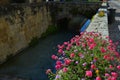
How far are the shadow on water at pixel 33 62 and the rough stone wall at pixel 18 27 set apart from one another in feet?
1.69

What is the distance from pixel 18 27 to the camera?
45.8ft

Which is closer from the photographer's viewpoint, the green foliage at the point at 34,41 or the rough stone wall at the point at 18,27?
the rough stone wall at the point at 18,27

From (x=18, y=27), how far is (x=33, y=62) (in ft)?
9.32

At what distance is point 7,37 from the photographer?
12.7m

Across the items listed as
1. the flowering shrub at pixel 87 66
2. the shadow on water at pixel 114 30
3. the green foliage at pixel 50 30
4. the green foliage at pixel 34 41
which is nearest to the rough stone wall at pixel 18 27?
the green foliage at pixel 34 41

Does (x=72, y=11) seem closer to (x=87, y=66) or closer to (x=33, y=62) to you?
(x=33, y=62)

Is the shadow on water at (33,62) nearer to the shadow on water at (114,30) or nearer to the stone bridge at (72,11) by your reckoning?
the stone bridge at (72,11)

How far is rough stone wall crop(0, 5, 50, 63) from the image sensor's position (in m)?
12.4

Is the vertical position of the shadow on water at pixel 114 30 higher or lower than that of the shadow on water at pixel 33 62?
higher

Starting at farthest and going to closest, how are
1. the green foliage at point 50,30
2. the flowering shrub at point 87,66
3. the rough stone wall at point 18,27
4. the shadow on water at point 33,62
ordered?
the green foliage at point 50,30, the rough stone wall at point 18,27, the shadow on water at point 33,62, the flowering shrub at point 87,66

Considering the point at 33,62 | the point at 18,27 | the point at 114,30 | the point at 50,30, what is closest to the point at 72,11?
the point at 50,30

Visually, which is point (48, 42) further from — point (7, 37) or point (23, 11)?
point (7, 37)

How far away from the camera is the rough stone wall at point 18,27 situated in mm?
12438

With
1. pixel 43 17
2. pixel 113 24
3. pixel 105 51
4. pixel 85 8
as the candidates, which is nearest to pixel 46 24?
pixel 43 17
